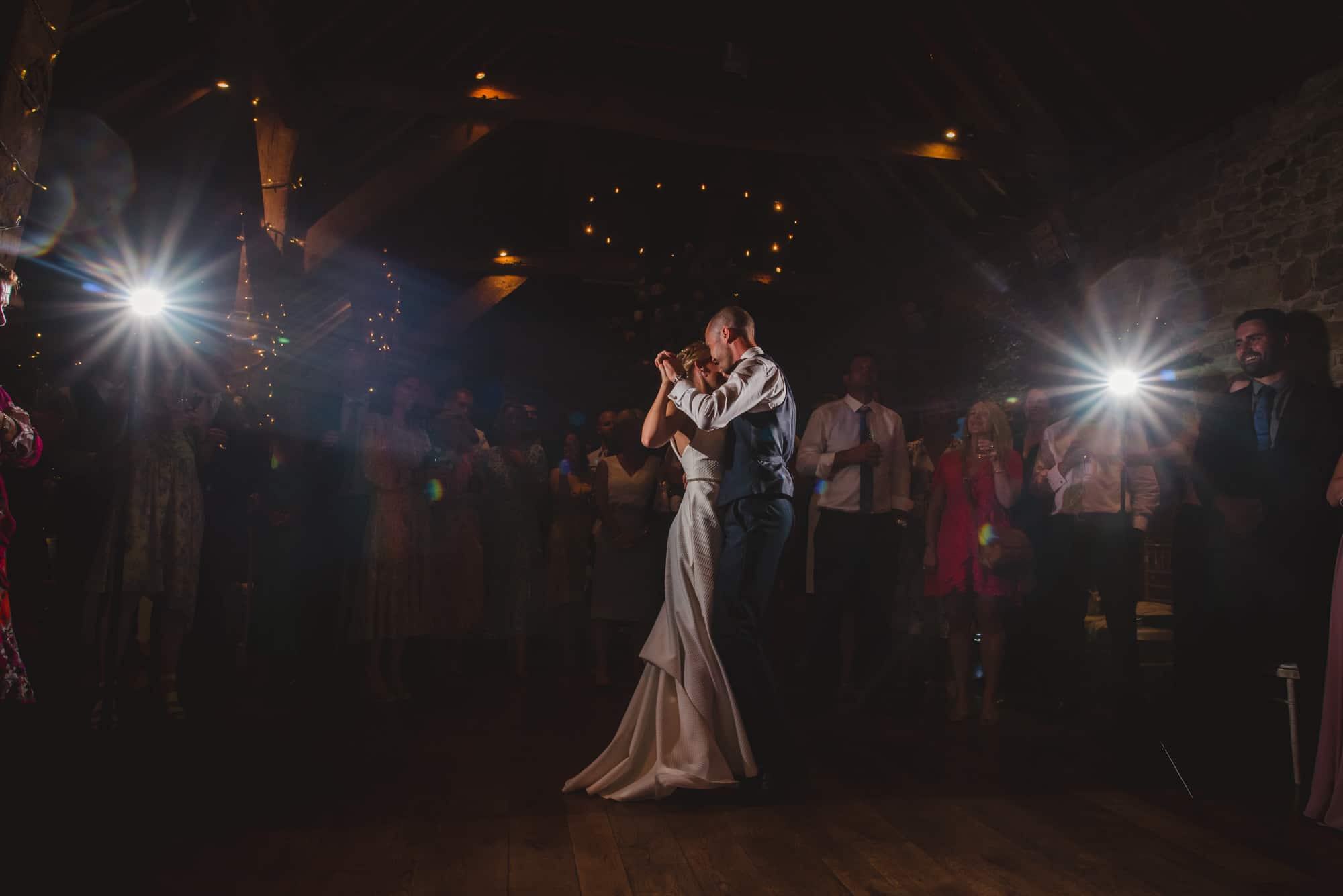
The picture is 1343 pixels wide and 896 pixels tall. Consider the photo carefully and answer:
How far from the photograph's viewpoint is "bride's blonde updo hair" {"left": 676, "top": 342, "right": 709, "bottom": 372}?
293 centimetres

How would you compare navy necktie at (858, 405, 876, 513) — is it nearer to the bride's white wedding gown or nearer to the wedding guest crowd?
the wedding guest crowd

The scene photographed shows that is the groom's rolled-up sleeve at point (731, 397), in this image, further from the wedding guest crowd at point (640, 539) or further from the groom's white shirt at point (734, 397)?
the wedding guest crowd at point (640, 539)

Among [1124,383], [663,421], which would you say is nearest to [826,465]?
[663,421]

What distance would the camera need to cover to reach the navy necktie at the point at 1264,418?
2990 millimetres

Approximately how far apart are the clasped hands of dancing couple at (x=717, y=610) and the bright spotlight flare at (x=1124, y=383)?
426cm

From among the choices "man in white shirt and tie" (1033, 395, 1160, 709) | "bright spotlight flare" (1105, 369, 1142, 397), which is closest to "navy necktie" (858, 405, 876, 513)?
"man in white shirt and tie" (1033, 395, 1160, 709)

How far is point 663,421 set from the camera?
2803mm

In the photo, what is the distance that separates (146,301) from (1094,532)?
5228 mm

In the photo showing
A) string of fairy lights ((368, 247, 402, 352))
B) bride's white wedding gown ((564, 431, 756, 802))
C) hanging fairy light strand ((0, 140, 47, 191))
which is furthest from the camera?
string of fairy lights ((368, 247, 402, 352))

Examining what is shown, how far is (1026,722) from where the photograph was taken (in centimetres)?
381

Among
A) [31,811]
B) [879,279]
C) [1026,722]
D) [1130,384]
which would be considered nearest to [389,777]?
[31,811]

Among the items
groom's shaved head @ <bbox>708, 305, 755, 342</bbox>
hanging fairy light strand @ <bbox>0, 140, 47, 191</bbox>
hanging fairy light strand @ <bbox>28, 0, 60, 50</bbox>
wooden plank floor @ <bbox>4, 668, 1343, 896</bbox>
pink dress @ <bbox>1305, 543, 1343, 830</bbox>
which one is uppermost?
hanging fairy light strand @ <bbox>28, 0, 60, 50</bbox>

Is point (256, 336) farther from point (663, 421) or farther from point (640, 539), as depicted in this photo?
point (663, 421)

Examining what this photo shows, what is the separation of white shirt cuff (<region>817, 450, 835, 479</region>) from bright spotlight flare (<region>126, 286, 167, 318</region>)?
3631mm
